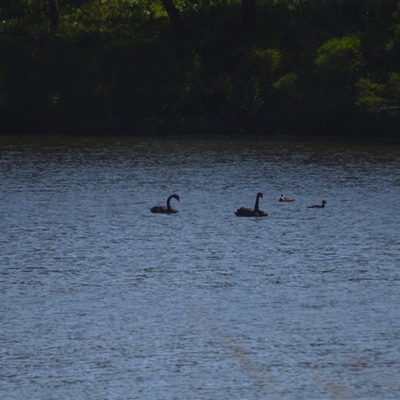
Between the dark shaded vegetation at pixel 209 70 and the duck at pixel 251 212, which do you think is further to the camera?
the dark shaded vegetation at pixel 209 70

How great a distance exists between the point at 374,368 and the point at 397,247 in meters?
10.0

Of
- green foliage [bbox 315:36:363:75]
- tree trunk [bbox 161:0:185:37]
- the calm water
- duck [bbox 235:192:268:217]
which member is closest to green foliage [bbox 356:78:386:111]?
green foliage [bbox 315:36:363:75]

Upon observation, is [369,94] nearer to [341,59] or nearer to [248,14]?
[341,59]

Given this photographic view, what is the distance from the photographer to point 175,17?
55.1 m

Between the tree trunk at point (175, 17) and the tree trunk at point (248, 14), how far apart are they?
8.68 feet

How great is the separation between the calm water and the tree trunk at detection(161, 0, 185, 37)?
13.6 m

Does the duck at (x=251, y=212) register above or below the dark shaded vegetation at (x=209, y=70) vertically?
below

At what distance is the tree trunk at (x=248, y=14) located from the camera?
180 feet

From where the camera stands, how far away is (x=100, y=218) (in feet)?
104

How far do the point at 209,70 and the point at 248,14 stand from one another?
3299 millimetres

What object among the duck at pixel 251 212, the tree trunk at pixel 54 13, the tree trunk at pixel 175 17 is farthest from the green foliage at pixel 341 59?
the duck at pixel 251 212

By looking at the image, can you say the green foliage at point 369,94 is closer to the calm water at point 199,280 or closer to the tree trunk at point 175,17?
the calm water at point 199,280

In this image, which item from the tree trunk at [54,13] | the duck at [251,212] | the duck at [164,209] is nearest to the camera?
the duck at [251,212]

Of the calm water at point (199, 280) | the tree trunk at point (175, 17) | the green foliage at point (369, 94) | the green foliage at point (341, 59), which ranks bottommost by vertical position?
the calm water at point (199, 280)
